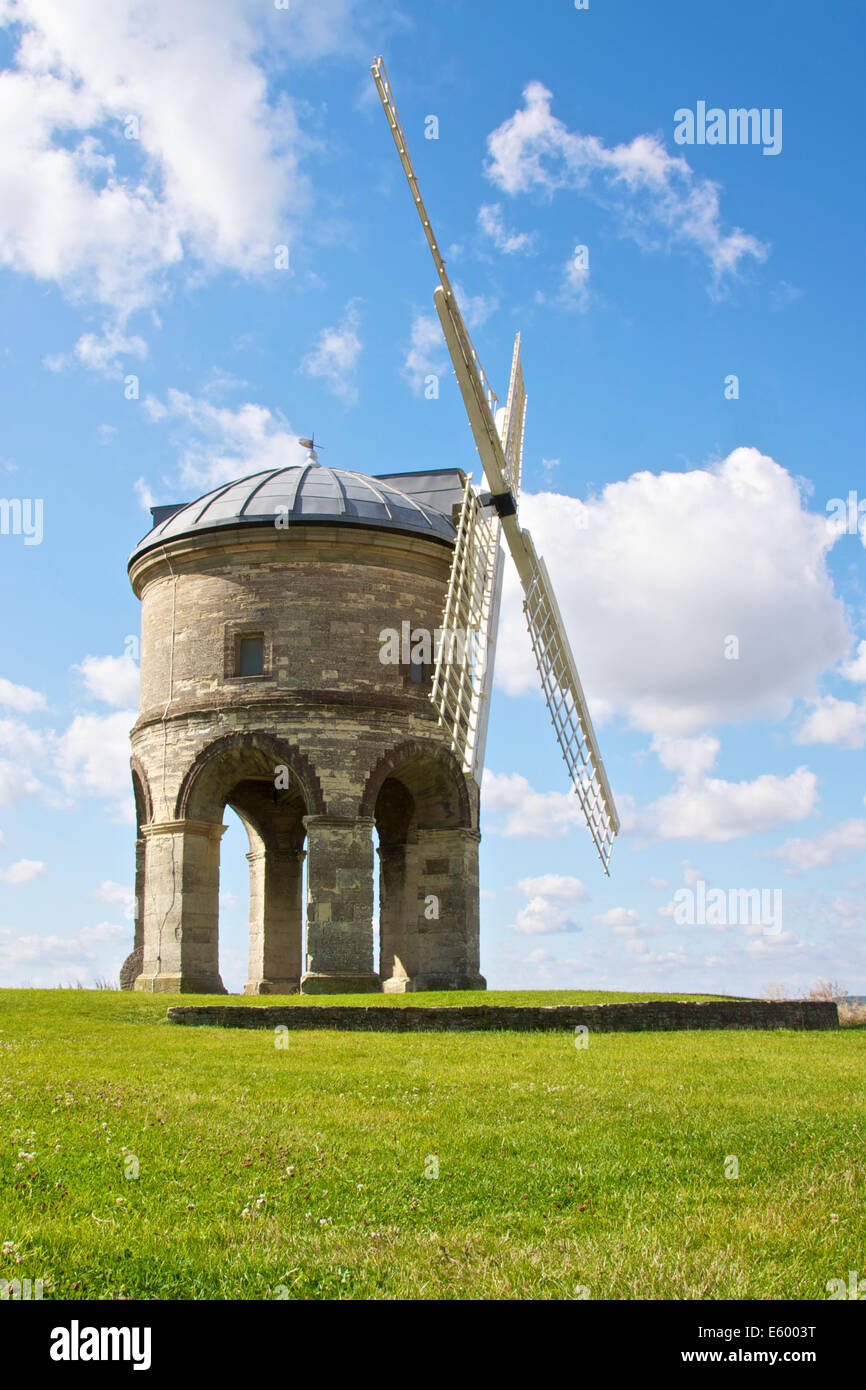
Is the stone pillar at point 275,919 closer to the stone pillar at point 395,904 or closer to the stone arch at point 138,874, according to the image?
the stone pillar at point 395,904

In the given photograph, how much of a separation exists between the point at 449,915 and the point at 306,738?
5757mm

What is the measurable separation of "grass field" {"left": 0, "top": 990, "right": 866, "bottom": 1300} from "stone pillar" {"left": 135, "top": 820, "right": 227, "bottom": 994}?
1352 centimetres

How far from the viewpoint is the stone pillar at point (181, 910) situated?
28266mm

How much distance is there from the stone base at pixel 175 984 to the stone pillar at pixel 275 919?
494 cm

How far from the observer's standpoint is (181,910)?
28.4 metres

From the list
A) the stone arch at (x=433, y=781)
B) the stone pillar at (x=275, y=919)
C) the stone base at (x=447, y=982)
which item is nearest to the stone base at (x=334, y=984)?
the stone base at (x=447, y=982)

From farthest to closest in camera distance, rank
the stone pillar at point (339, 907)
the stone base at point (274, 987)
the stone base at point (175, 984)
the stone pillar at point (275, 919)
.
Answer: the stone pillar at point (275, 919) → the stone base at point (274, 987) → the stone base at point (175, 984) → the stone pillar at point (339, 907)

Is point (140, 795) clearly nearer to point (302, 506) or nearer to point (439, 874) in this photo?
point (439, 874)

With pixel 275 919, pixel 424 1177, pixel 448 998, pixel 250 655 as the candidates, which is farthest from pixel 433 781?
pixel 424 1177

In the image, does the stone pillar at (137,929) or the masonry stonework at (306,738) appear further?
the stone pillar at (137,929)

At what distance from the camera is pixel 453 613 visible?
26.0 metres

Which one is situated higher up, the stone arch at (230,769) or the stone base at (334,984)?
the stone arch at (230,769)

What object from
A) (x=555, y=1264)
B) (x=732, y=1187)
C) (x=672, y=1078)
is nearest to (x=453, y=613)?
(x=672, y=1078)

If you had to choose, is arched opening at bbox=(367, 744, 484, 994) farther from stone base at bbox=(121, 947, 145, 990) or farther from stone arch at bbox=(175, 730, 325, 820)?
stone base at bbox=(121, 947, 145, 990)
